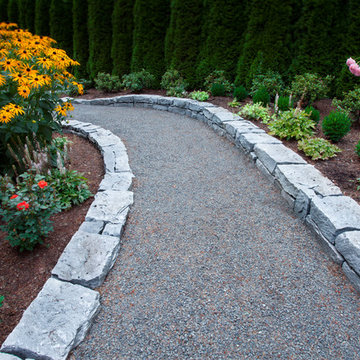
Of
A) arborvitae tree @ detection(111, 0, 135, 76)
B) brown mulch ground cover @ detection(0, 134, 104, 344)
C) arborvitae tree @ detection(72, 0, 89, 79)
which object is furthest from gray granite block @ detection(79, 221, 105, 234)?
arborvitae tree @ detection(72, 0, 89, 79)

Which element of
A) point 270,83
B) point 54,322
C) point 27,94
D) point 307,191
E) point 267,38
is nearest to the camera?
point 54,322

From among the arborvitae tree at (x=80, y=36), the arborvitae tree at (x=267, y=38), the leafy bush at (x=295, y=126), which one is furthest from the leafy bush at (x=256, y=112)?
the arborvitae tree at (x=80, y=36)

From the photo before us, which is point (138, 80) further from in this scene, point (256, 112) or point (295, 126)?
point (295, 126)

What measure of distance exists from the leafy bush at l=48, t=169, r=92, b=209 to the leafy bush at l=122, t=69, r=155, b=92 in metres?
5.09

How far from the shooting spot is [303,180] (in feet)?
9.71

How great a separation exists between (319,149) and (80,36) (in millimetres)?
8043

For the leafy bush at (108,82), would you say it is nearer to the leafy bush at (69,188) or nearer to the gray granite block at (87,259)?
the leafy bush at (69,188)

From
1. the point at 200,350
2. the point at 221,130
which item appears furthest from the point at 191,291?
the point at 221,130

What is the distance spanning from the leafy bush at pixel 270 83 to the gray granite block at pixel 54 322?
530cm

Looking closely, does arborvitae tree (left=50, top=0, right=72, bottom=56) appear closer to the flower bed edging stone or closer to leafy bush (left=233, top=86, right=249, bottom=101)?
leafy bush (left=233, top=86, right=249, bottom=101)

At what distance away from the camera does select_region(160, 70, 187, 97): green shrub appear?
6.98m

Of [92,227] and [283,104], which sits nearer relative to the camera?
[92,227]

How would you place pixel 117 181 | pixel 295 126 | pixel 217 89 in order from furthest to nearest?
pixel 217 89 < pixel 295 126 < pixel 117 181

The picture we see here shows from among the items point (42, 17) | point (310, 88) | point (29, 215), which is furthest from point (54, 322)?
point (42, 17)
